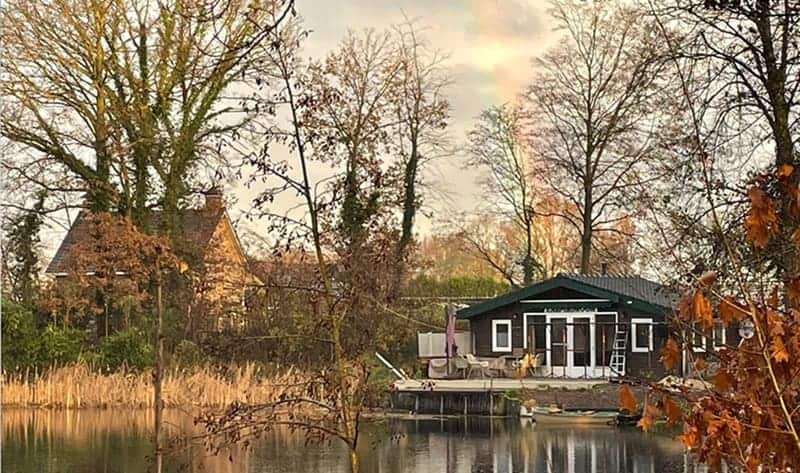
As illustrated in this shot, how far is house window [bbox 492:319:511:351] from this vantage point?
26323 mm

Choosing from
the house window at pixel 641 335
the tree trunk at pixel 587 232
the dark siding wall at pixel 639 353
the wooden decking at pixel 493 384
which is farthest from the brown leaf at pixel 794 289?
the tree trunk at pixel 587 232

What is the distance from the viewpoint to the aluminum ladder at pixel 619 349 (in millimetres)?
24766

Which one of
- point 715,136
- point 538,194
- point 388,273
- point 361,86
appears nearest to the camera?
point 388,273

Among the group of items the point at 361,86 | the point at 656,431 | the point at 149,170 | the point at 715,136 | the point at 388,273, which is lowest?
the point at 656,431

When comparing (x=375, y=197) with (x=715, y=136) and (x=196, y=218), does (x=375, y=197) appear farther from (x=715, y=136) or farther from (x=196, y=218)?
(x=196, y=218)

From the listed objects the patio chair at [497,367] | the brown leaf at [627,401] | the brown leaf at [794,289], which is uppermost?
the brown leaf at [794,289]

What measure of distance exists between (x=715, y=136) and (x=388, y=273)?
11.7 feet

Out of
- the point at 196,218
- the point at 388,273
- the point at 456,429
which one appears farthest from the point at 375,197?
the point at 196,218

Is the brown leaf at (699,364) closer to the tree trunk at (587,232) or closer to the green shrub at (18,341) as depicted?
the green shrub at (18,341)

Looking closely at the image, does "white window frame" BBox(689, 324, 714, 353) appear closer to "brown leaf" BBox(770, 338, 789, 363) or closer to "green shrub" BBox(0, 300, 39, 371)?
"brown leaf" BBox(770, 338, 789, 363)

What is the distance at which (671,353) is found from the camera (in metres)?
3.23

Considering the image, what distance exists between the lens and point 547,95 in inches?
1024

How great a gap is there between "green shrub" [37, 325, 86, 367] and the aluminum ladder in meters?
11.0

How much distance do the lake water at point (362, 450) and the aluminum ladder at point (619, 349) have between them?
6.99 metres
